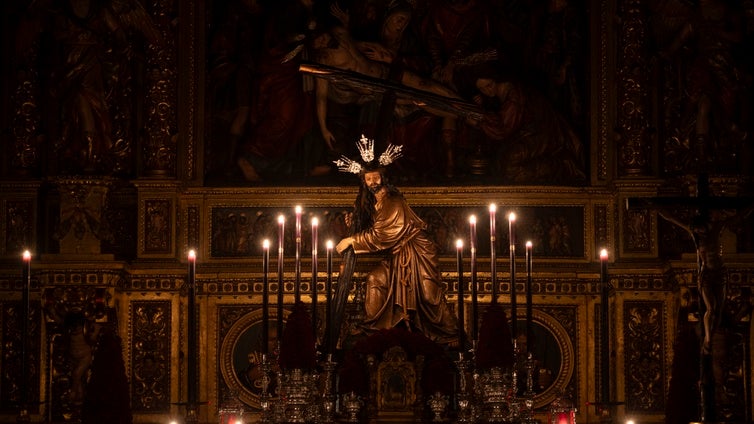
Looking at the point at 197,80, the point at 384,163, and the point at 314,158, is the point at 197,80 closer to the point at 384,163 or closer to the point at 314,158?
the point at 314,158

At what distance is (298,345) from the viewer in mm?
14109

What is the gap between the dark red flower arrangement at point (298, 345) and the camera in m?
14.1

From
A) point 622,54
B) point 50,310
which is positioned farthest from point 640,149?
point 50,310

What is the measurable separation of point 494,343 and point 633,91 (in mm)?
5303

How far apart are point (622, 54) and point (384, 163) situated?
3.32m

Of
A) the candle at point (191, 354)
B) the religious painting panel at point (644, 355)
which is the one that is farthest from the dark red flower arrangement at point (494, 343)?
the religious painting panel at point (644, 355)

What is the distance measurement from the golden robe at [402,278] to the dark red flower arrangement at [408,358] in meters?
1.09

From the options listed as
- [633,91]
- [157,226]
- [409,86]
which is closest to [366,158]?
[409,86]

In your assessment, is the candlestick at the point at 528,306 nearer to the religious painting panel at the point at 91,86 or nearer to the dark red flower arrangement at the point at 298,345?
the dark red flower arrangement at the point at 298,345

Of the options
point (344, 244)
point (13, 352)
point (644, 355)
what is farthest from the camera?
point (13, 352)

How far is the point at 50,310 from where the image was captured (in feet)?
58.5

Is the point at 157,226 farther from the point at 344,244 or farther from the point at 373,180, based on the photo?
the point at 373,180

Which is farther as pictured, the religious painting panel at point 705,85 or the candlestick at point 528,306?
the religious painting panel at point 705,85

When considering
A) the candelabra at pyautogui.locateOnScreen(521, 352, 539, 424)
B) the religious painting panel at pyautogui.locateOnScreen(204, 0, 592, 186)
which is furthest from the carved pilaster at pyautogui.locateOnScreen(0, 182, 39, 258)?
the candelabra at pyautogui.locateOnScreen(521, 352, 539, 424)
